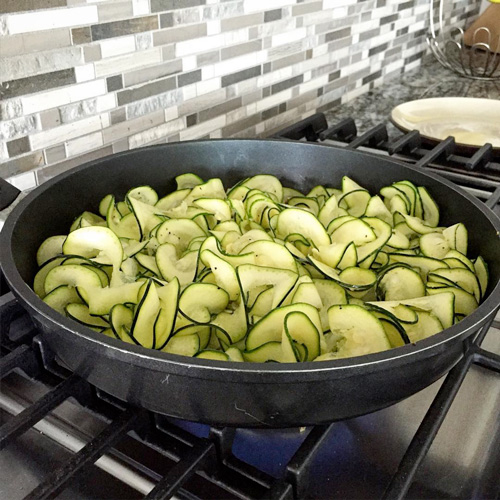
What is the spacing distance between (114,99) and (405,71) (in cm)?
138

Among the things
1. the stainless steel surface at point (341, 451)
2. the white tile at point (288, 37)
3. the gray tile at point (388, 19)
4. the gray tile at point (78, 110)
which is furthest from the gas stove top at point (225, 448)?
the gray tile at point (388, 19)

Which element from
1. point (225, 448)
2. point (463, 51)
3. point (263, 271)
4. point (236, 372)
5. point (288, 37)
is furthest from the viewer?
point (463, 51)

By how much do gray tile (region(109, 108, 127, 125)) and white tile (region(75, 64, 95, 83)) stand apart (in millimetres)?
80

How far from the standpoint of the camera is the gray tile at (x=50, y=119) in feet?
2.91

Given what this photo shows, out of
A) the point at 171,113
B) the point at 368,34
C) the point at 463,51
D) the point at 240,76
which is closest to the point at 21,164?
the point at 171,113

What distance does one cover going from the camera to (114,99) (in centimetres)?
100

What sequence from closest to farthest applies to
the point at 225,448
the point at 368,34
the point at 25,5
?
the point at 225,448 < the point at 25,5 < the point at 368,34

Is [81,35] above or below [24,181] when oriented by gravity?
Answer: above

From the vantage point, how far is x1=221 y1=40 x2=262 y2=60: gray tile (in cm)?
121

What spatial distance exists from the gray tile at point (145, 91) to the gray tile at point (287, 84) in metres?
0.37

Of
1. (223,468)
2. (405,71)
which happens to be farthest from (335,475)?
(405,71)

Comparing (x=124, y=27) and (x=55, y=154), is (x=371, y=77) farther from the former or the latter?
(x=55, y=154)

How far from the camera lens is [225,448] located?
1.94 feet

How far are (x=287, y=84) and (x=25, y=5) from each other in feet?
2.52
